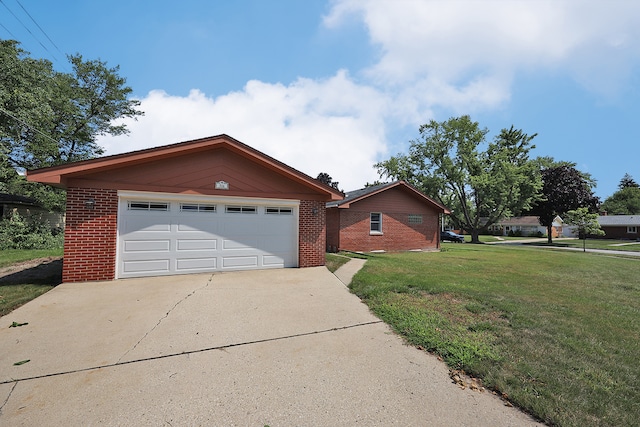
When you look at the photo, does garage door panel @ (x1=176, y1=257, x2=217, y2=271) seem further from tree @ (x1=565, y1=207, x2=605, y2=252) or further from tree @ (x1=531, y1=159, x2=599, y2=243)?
tree @ (x1=531, y1=159, x2=599, y2=243)

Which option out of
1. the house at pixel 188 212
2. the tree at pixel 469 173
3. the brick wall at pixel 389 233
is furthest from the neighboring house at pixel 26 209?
the tree at pixel 469 173

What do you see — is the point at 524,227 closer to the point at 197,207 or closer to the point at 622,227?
the point at 622,227

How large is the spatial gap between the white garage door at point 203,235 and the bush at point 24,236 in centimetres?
1342

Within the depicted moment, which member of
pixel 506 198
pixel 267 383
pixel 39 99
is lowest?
pixel 267 383

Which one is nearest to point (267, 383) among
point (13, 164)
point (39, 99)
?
point (39, 99)

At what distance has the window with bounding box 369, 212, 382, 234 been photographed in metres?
16.3

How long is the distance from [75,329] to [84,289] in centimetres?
272

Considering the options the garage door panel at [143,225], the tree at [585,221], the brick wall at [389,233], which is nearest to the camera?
the garage door panel at [143,225]

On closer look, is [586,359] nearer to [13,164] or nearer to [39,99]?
[39,99]

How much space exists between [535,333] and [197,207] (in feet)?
26.6

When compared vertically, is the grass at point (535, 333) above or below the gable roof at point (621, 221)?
below

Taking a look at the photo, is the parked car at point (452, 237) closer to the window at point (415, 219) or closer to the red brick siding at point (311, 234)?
the window at point (415, 219)

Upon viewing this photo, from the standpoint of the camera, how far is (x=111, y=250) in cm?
729

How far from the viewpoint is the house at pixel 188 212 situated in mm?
7118
